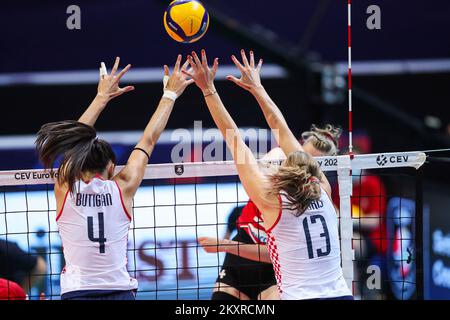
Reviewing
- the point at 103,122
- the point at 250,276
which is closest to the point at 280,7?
the point at 103,122

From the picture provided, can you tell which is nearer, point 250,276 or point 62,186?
point 62,186

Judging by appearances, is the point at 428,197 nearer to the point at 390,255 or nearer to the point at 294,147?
the point at 390,255

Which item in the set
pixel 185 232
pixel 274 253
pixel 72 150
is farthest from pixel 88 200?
pixel 185 232

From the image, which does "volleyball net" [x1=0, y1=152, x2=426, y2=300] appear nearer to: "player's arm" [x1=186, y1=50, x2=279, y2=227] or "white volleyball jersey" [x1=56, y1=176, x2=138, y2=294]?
"player's arm" [x1=186, y1=50, x2=279, y2=227]

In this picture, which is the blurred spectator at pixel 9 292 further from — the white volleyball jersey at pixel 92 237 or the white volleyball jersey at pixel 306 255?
the white volleyball jersey at pixel 306 255

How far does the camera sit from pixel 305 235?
16.6 feet

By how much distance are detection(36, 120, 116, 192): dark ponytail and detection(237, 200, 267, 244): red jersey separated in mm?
1593

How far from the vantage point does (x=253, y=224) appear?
625cm

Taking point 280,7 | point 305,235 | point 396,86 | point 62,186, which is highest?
point 280,7

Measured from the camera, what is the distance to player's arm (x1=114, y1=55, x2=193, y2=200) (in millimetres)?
4992

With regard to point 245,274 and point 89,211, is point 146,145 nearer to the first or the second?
point 89,211

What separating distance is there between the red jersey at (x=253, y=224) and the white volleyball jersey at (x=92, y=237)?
1.51 m

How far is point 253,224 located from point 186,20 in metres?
1.62

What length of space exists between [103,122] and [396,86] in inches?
187
